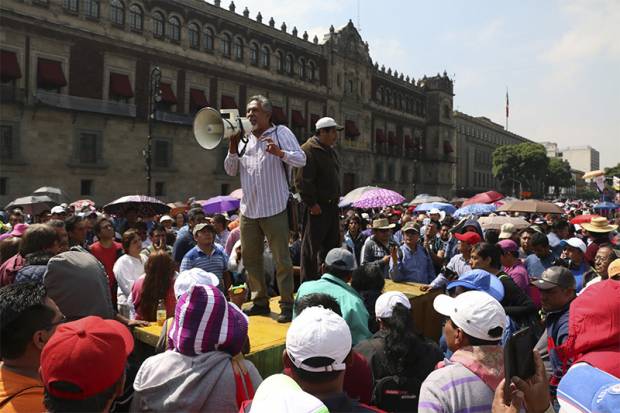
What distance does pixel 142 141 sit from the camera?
87.5ft

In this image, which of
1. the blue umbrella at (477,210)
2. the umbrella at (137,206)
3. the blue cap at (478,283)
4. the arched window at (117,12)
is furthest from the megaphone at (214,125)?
the arched window at (117,12)

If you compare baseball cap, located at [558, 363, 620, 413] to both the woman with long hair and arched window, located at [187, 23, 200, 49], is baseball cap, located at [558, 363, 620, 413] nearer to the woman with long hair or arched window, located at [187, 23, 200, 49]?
the woman with long hair

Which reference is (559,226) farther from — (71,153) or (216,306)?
(71,153)

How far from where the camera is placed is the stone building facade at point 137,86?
22391 millimetres

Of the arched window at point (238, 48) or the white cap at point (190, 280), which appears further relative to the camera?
the arched window at point (238, 48)

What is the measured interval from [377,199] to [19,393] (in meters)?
12.3

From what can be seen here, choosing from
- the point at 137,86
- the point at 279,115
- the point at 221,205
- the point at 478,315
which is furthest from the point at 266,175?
the point at 279,115

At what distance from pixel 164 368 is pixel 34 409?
1.70 ft

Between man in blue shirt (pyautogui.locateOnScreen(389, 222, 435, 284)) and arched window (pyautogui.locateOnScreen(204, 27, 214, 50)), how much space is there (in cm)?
2732

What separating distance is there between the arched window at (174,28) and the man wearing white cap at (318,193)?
26580 mm

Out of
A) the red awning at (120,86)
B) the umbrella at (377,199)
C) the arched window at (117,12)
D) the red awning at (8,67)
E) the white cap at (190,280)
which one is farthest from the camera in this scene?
the arched window at (117,12)

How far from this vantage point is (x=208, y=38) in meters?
30.5

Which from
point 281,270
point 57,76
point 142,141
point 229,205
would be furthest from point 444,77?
point 281,270

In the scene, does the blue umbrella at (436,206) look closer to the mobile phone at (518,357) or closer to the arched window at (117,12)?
the mobile phone at (518,357)
